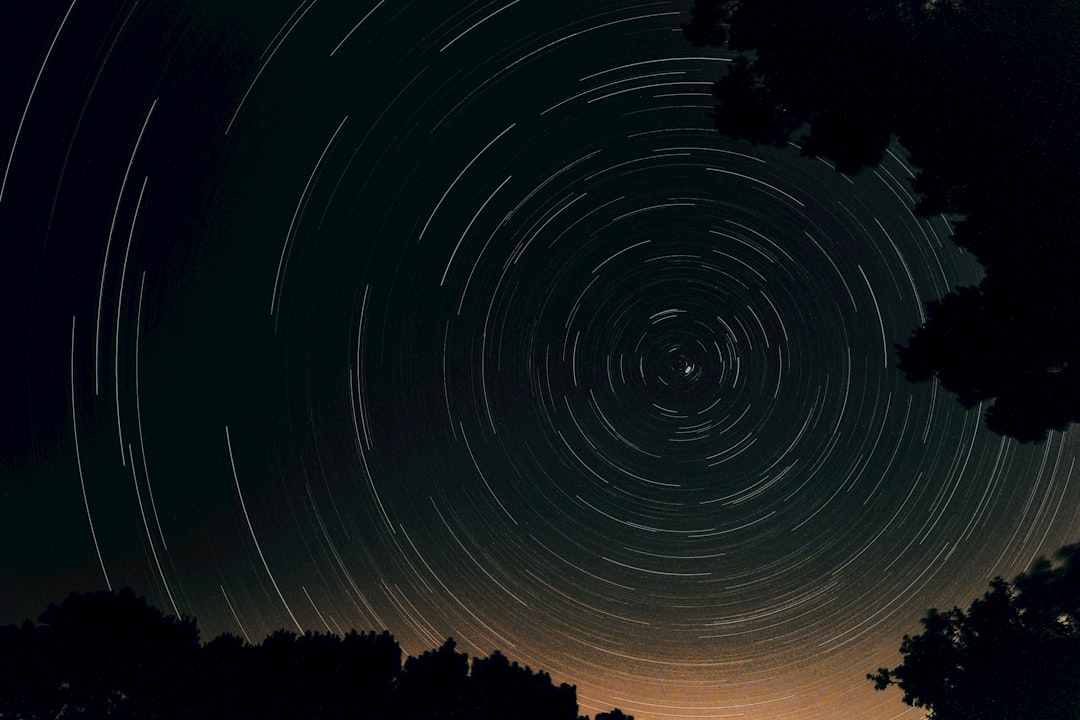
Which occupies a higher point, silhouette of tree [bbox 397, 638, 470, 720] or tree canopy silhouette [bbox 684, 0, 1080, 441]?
tree canopy silhouette [bbox 684, 0, 1080, 441]

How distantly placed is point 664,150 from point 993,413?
7.83m

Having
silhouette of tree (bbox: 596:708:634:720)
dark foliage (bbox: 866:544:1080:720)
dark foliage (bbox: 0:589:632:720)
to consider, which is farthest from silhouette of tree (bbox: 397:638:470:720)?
dark foliage (bbox: 866:544:1080:720)

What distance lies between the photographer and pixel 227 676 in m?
11.4

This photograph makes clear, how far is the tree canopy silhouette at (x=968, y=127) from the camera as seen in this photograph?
823 centimetres

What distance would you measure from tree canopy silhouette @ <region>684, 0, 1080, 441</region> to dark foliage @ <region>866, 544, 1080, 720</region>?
3.79 metres

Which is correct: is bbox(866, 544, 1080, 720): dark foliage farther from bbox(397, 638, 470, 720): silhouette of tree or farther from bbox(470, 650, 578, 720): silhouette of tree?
bbox(397, 638, 470, 720): silhouette of tree

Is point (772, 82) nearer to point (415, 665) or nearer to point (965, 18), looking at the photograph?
point (965, 18)

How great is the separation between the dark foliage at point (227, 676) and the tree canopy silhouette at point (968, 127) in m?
9.97

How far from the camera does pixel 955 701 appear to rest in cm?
1062

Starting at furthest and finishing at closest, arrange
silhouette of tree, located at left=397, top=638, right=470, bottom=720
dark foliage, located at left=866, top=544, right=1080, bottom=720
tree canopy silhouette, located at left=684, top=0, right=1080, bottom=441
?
silhouette of tree, located at left=397, top=638, right=470, bottom=720 → dark foliage, located at left=866, top=544, right=1080, bottom=720 → tree canopy silhouette, located at left=684, top=0, right=1080, bottom=441

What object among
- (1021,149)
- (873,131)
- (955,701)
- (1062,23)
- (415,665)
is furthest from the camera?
(415,665)

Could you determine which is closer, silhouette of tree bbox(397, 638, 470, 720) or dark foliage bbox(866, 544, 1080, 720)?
dark foliage bbox(866, 544, 1080, 720)

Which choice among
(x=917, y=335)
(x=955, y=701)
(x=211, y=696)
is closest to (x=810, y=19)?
(x=917, y=335)

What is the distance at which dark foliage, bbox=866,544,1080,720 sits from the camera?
9.95 metres
